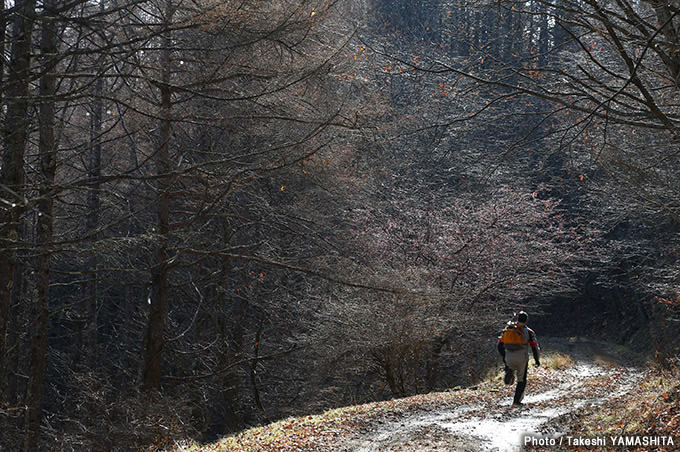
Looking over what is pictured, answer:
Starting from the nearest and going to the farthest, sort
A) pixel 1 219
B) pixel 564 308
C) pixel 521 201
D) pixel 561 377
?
pixel 1 219 < pixel 561 377 < pixel 521 201 < pixel 564 308

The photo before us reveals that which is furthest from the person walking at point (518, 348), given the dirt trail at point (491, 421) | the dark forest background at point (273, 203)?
the dark forest background at point (273, 203)

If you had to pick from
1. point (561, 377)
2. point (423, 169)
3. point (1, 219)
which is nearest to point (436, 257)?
point (561, 377)

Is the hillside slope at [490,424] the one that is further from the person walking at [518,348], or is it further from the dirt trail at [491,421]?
the person walking at [518,348]

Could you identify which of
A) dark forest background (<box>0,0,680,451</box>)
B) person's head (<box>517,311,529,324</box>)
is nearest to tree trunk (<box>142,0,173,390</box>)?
dark forest background (<box>0,0,680,451</box>)

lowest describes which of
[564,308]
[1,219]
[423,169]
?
[564,308]

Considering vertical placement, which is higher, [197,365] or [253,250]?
[253,250]

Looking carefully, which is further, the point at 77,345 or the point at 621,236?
the point at 621,236

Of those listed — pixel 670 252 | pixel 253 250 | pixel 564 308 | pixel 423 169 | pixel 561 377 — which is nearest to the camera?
pixel 253 250

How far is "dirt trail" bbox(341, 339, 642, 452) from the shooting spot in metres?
6.92

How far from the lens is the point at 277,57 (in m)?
9.80

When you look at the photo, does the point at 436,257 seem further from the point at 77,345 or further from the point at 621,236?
the point at 621,236

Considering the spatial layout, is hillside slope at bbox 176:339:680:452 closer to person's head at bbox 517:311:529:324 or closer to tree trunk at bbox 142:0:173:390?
person's head at bbox 517:311:529:324

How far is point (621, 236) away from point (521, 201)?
26.0 feet

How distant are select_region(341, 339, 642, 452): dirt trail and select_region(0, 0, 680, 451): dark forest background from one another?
1780 millimetres
